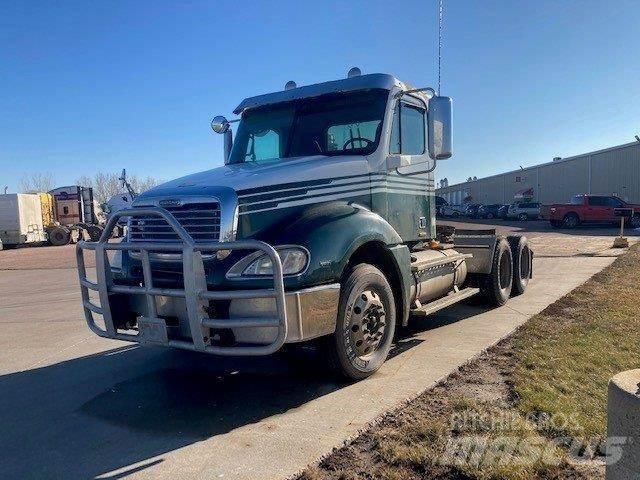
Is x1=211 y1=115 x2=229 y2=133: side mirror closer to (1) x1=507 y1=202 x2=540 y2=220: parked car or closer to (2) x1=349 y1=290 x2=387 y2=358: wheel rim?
(2) x1=349 y1=290 x2=387 y2=358: wheel rim

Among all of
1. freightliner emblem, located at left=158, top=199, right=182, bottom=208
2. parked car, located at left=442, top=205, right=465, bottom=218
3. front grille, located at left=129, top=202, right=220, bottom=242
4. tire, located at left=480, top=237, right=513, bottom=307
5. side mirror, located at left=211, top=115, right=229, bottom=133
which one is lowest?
parked car, located at left=442, top=205, right=465, bottom=218

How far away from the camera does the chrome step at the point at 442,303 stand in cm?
550

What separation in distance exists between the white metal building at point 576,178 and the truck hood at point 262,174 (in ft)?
131

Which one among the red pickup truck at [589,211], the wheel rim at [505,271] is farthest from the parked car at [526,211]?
the wheel rim at [505,271]

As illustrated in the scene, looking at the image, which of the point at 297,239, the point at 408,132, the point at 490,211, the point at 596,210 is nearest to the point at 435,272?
the point at 408,132

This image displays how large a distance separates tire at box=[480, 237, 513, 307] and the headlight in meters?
4.58

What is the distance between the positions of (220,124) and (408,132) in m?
2.35

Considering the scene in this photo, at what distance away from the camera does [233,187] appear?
4324 millimetres

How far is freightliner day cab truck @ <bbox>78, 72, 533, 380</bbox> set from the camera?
3.89m

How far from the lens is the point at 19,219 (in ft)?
94.8

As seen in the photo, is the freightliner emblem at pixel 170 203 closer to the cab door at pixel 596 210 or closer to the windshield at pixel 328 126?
the windshield at pixel 328 126

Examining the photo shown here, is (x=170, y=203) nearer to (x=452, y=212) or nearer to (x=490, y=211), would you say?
(x=490, y=211)

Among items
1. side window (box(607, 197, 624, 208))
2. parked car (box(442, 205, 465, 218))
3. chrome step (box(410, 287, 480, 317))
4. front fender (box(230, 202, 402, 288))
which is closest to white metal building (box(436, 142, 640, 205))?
parked car (box(442, 205, 465, 218))

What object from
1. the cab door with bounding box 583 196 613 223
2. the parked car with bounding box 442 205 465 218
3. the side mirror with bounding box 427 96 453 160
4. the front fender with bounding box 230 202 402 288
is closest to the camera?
the front fender with bounding box 230 202 402 288
